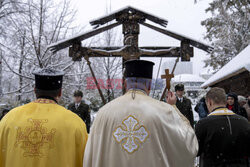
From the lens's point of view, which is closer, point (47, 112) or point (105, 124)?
point (105, 124)

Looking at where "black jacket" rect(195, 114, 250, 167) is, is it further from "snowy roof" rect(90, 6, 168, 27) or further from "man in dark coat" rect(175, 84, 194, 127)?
"snowy roof" rect(90, 6, 168, 27)

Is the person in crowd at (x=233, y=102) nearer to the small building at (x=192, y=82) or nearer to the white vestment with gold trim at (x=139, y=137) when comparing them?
the white vestment with gold trim at (x=139, y=137)

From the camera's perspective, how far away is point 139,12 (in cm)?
551

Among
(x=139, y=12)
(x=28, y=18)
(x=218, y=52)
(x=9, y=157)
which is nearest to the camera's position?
(x=9, y=157)

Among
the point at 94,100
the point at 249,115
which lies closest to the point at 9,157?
the point at 249,115

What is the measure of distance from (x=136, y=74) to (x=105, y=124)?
1.93ft

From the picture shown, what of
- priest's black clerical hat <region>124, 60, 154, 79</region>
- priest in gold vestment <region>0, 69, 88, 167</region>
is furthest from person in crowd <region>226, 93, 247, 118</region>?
priest in gold vestment <region>0, 69, 88, 167</region>

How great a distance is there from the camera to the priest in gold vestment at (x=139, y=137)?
2273mm

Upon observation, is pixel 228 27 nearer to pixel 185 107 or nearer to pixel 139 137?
pixel 185 107

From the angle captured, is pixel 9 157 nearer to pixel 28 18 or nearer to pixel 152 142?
pixel 152 142

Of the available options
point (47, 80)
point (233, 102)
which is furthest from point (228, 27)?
point (47, 80)

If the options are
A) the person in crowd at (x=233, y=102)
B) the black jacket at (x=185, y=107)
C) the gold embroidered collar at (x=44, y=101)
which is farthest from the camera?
the black jacket at (x=185, y=107)

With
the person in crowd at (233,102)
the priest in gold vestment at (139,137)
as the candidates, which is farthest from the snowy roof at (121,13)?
the priest in gold vestment at (139,137)

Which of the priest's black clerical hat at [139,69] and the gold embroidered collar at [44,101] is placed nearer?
the priest's black clerical hat at [139,69]
